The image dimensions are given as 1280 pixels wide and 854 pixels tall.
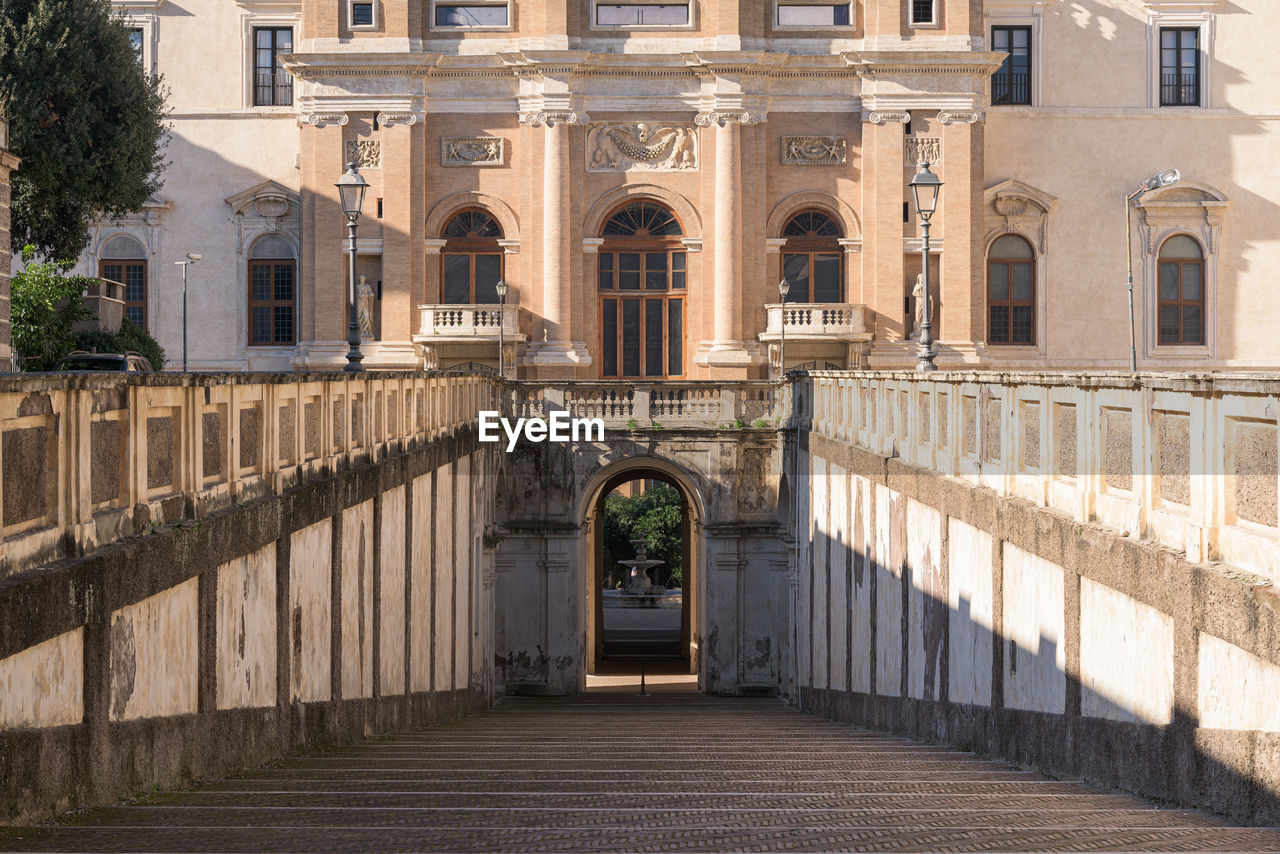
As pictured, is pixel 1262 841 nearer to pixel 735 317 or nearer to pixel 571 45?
pixel 735 317

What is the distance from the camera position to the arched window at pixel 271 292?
130 feet

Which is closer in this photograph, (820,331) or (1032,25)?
(820,331)

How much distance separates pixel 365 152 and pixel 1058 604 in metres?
31.2

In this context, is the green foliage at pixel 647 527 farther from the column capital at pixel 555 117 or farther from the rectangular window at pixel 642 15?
the rectangular window at pixel 642 15

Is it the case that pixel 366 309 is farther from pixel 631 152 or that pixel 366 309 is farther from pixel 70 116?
pixel 70 116

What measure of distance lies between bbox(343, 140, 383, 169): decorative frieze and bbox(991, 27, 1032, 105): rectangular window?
17408mm

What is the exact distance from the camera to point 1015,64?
40.7m

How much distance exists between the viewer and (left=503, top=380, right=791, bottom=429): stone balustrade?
1126 inches

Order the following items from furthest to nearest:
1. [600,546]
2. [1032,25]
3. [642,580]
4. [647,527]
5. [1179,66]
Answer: [647,527]
[642,580]
[1179,66]
[1032,25]
[600,546]

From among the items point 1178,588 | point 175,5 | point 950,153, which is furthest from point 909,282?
point 1178,588

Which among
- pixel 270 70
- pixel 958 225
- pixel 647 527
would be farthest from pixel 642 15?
pixel 647 527

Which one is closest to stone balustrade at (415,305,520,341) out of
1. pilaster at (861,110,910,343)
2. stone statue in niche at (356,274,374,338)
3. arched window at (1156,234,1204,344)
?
stone statue in niche at (356,274,374,338)

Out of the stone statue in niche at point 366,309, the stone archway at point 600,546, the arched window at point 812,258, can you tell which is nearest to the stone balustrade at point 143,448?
A: the stone archway at point 600,546

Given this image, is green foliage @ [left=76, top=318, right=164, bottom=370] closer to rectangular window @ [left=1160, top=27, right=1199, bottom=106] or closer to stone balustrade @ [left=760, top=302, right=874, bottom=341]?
stone balustrade @ [left=760, top=302, right=874, bottom=341]
